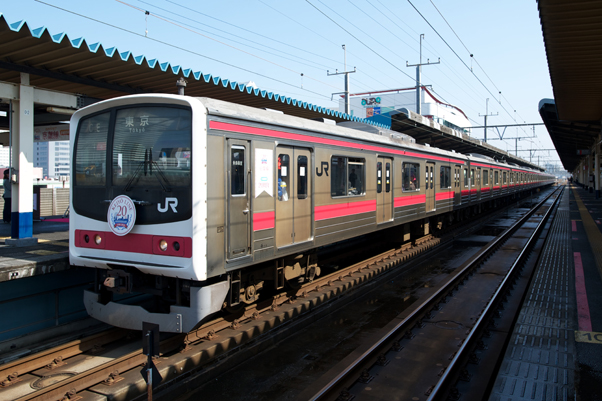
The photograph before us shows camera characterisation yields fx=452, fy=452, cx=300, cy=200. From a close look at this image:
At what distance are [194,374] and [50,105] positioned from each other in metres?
6.45

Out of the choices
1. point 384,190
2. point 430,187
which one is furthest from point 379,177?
point 430,187

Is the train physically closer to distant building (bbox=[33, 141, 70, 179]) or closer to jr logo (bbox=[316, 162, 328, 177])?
jr logo (bbox=[316, 162, 328, 177])

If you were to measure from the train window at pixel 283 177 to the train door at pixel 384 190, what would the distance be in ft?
11.7

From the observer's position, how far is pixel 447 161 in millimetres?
15227

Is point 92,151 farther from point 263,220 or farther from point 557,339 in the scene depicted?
point 557,339

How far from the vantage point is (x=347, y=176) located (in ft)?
27.3

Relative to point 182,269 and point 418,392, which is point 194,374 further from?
point 418,392

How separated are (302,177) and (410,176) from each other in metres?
5.50

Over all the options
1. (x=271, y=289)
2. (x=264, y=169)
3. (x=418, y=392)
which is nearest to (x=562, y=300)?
(x=418, y=392)

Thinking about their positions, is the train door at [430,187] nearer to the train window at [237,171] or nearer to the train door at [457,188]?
the train door at [457,188]

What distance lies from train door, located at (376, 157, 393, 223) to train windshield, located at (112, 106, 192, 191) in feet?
17.8

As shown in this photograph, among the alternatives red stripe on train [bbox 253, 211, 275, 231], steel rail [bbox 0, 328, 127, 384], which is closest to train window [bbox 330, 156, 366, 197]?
red stripe on train [bbox 253, 211, 275, 231]

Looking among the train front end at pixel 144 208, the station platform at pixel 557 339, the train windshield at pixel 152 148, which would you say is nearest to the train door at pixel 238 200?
the train front end at pixel 144 208

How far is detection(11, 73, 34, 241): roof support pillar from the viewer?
7.62 metres
